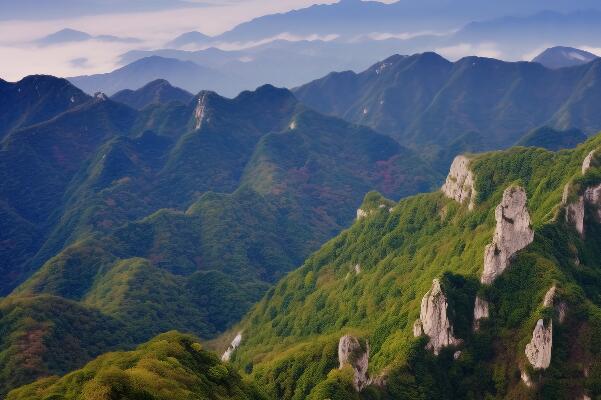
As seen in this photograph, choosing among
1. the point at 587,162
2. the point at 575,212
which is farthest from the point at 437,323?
the point at 587,162

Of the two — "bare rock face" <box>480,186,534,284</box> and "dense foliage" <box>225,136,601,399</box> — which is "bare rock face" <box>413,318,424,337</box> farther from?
"bare rock face" <box>480,186,534,284</box>

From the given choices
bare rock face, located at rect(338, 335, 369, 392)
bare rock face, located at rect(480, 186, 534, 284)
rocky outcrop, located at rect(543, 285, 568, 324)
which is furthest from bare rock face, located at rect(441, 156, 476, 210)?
bare rock face, located at rect(338, 335, 369, 392)

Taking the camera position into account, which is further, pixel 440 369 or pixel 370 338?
pixel 370 338

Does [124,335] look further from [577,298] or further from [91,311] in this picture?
[577,298]

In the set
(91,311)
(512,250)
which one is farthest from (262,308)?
(512,250)

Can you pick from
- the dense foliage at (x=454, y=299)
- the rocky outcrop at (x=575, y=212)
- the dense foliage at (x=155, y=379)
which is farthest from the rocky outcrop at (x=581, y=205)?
the dense foliage at (x=155, y=379)

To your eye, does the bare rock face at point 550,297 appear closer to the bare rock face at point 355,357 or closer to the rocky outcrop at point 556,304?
the rocky outcrop at point 556,304
